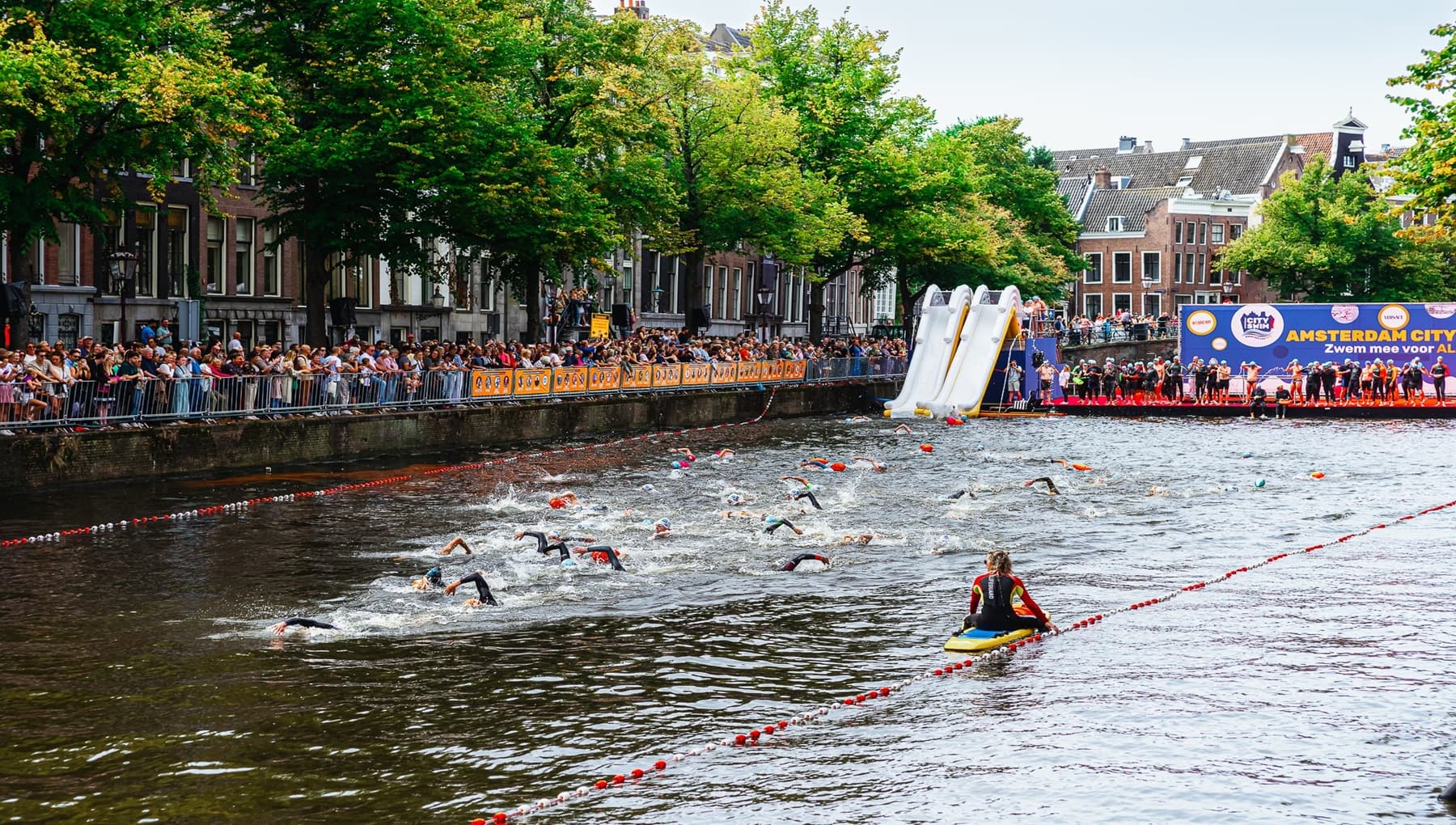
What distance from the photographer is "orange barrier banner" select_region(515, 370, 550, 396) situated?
4138 cm

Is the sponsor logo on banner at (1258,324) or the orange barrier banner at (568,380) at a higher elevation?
the sponsor logo on banner at (1258,324)

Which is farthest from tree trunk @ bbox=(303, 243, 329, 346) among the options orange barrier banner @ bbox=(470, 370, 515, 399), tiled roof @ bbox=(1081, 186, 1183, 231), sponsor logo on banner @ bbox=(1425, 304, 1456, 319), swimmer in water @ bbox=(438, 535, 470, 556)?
tiled roof @ bbox=(1081, 186, 1183, 231)

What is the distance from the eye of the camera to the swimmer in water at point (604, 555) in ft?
69.9

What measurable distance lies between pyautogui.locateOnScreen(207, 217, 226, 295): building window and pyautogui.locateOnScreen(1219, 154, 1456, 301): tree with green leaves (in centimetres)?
6796

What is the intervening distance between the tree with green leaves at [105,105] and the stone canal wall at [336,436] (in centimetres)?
464

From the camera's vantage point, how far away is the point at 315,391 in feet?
112

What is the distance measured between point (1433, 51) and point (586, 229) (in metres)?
21.9

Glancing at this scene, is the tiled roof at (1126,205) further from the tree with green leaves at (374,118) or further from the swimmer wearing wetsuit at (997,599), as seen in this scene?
the swimmer wearing wetsuit at (997,599)

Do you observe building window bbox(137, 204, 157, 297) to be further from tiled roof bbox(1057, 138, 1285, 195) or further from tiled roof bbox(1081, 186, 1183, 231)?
tiled roof bbox(1057, 138, 1285, 195)

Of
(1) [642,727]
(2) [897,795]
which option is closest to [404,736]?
(1) [642,727]

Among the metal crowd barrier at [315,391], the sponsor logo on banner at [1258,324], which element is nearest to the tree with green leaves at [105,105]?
the metal crowd barrier at [315,391]

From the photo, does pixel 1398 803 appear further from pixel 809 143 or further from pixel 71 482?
pixel 809 143

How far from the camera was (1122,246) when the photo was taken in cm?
11444

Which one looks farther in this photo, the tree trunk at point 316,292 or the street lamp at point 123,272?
the tree trunk at point 316,292
